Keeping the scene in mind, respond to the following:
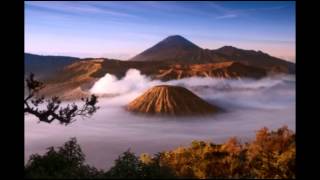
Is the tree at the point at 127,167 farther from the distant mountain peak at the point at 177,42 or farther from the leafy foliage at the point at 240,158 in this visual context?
the distant mountain peak at the point at 177,42

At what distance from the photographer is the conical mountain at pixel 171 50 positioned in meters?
3.21

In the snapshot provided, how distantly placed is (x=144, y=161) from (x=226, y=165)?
0.52m

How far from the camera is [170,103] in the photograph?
3293 mm

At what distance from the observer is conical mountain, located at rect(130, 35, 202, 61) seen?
3215 millimetres

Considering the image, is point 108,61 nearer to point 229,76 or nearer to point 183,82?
point 183,82

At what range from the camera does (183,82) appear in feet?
11.1

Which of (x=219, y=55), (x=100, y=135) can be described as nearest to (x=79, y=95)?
(x=100, y=135)

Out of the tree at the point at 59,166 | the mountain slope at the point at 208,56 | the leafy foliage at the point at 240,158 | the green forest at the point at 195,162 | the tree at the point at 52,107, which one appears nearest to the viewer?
the tree at the point at 59,166

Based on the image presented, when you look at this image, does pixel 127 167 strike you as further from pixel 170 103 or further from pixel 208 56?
pixel 208 56

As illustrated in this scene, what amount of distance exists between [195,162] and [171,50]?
1.06 meters

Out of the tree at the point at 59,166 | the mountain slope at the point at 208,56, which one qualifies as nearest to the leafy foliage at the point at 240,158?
the tree at the point at 59,166

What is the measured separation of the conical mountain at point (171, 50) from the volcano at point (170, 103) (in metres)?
0.26

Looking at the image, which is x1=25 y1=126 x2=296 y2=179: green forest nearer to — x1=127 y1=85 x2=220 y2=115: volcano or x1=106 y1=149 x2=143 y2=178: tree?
x1=106 y1=149 x2=143 y2=178: tree

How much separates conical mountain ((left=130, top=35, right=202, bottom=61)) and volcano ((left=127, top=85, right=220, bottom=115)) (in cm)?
26
